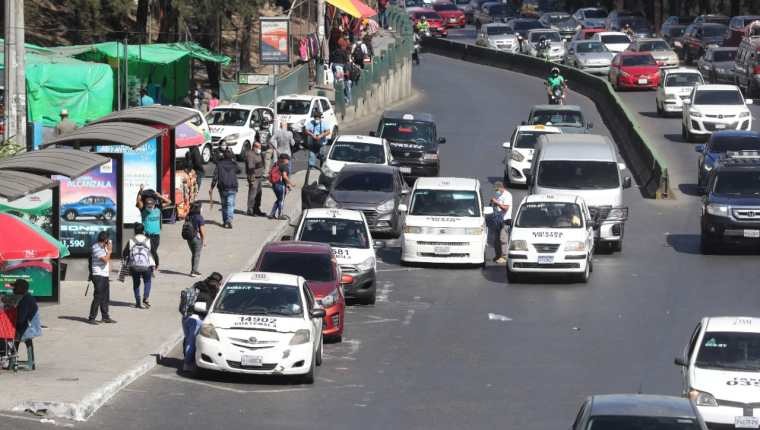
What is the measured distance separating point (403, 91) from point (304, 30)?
5273 millimetres

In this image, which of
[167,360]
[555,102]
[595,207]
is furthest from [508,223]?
[555,102]

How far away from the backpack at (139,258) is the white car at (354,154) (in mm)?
14087

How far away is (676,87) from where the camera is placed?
5434 centimetres

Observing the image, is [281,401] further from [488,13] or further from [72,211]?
[488,13]

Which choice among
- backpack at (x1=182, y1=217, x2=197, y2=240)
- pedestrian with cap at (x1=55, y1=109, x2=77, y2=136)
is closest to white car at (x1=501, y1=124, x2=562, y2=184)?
pedestrian with cap at (x1=55, y1=109, x2=77, y2=136)

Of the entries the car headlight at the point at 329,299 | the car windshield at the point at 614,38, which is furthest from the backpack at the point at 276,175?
the car windshield at the point at 614,38

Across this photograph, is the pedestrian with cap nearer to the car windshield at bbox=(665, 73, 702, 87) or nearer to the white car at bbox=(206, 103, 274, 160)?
the white car at bbox=(206, 103, 274, 160)

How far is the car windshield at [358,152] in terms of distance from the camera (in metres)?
40.1

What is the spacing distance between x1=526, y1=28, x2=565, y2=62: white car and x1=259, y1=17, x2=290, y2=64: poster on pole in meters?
33.8

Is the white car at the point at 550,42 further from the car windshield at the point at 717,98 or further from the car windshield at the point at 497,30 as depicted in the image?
the car windshield at the point at 717,98

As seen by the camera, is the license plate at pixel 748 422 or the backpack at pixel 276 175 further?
the backpack at pixel 276 175

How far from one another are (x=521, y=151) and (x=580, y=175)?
7.57 meters

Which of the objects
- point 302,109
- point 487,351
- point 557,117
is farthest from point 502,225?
point 302,109

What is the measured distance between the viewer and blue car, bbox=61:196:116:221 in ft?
94.8
